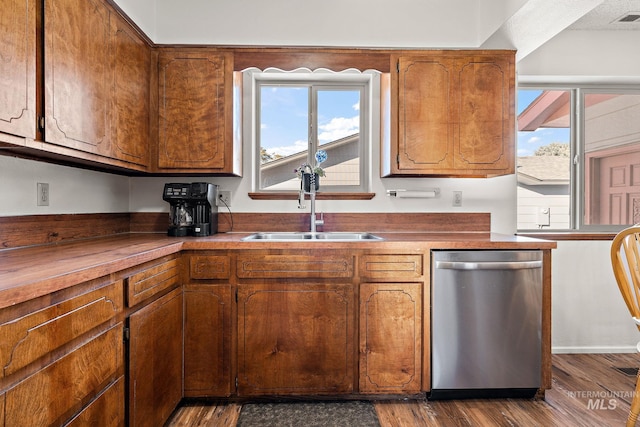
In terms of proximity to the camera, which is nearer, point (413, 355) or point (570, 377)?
point (413, 355)

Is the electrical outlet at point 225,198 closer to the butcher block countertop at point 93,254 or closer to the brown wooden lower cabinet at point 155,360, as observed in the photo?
the butcher block countertop at point 93,254

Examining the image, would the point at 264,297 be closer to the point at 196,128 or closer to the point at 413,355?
the point at 413,355

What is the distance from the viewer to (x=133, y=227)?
8.79 feet

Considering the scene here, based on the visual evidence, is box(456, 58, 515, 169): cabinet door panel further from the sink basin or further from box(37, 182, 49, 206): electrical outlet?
box(37, 182, 49, 206): electrical outlet

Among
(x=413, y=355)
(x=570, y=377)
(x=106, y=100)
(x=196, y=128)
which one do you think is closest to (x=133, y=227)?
(x=196, y=128)

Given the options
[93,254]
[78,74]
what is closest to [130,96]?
[78,74]

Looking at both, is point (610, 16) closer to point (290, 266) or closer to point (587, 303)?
point (587, 303)

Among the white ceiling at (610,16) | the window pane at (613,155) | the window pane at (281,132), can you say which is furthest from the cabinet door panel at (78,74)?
the window pane at (613,155)

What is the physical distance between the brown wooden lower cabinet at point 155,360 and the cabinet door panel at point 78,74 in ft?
2.63

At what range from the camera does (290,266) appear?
2.05 metres

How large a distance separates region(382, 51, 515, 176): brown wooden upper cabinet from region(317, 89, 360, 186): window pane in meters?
0.48

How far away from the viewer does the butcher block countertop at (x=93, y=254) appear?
1018mm

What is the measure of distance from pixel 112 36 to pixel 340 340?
1961 mm

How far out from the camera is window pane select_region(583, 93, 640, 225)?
2982 mm
